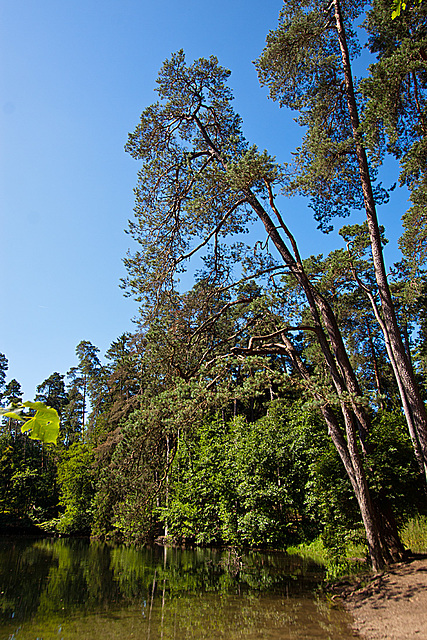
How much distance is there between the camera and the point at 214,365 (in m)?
9.69

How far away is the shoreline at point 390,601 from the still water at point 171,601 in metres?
0.38

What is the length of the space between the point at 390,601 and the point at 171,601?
483 centimetres

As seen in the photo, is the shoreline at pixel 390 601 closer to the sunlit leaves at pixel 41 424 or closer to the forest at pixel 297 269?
the forest at pixel 297 269

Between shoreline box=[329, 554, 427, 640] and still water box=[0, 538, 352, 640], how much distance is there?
1.24 ft

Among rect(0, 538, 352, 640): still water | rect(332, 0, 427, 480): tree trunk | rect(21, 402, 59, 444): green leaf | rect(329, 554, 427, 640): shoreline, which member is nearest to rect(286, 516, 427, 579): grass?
rect(0, 538, 352, 640): still water

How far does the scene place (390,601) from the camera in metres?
7.16

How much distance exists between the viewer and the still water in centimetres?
704

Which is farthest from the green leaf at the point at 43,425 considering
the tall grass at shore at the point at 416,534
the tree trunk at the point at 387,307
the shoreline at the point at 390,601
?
the tall grass at shore at the point at 416,534

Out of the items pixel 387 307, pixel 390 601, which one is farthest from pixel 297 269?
pixel 390 601

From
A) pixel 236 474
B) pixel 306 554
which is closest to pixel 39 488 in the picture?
pixel 236 474

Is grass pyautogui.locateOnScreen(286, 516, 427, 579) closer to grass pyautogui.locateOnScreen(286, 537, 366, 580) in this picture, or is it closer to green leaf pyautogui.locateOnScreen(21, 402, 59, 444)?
grass pyautogui.locateOnScreen(286, 537, 366, 580)

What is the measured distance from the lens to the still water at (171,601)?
23.1 ft

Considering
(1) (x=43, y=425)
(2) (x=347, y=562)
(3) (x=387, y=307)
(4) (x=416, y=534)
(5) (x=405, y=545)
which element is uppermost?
(3) (x=387, y=307)

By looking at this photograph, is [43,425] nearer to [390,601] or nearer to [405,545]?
[390,601]
